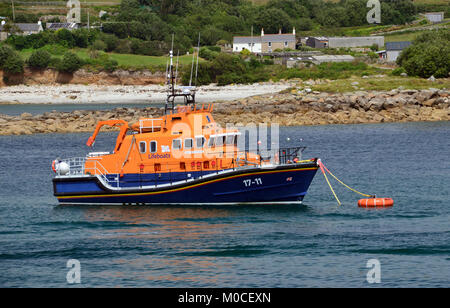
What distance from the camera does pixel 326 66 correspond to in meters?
90.5

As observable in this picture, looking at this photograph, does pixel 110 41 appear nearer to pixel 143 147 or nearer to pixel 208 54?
pixel 208 54

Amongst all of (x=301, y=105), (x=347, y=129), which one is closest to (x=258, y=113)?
(x=301, y=105)

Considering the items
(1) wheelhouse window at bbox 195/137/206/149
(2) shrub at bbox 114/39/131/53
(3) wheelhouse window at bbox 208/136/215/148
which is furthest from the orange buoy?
(2) shrub at bbox 114/39/131/53

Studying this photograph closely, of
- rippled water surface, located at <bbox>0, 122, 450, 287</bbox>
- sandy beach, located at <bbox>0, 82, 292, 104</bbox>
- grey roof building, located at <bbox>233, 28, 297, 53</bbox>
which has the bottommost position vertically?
rippled water surface, located at <bbox>0, 122, 450, 287</bbox>

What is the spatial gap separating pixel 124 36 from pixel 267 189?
94115 mm

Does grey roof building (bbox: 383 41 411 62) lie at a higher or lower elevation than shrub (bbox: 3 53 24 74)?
higher

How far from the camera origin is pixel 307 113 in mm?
59312

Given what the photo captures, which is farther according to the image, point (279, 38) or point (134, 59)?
point (279, 38)

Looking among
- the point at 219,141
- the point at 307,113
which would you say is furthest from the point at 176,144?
the point at 307,113

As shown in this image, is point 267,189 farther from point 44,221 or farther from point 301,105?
point 301,105

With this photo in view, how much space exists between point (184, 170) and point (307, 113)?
115ft

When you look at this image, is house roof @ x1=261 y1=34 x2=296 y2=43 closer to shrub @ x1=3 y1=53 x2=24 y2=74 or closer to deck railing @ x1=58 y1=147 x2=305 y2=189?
shrub @ x1=3 y1=53 x2=24 y2=74

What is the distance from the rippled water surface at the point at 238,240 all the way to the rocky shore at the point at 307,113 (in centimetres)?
2594

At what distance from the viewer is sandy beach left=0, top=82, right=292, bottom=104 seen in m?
78.0
